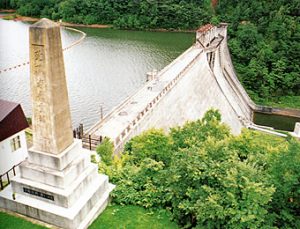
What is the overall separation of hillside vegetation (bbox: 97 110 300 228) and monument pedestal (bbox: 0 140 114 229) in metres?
1.66

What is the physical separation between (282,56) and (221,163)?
47.8m

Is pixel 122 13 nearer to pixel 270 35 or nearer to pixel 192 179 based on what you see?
pixel 270 35

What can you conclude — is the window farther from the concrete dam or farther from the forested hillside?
the forested hillside

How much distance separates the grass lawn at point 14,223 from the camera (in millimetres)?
11078

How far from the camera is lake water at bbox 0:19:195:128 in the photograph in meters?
33.8

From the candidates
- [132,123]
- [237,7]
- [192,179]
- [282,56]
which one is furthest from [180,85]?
[237,7]

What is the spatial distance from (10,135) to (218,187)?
29.4ft

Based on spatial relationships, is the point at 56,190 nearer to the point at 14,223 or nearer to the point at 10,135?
the point at 14,223

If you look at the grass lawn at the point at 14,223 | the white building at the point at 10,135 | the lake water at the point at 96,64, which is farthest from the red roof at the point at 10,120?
the lake water at the point at 96,64

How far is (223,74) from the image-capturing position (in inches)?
1940

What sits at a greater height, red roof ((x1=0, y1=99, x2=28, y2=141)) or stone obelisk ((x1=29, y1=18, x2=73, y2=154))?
stone obelisk ((x1=29, y1=18, x2=73, y2=154))

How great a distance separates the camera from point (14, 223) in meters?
11.2

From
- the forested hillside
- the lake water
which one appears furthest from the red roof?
the forested hillside

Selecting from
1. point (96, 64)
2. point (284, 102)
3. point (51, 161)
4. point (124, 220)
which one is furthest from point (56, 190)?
point (284, 102)
